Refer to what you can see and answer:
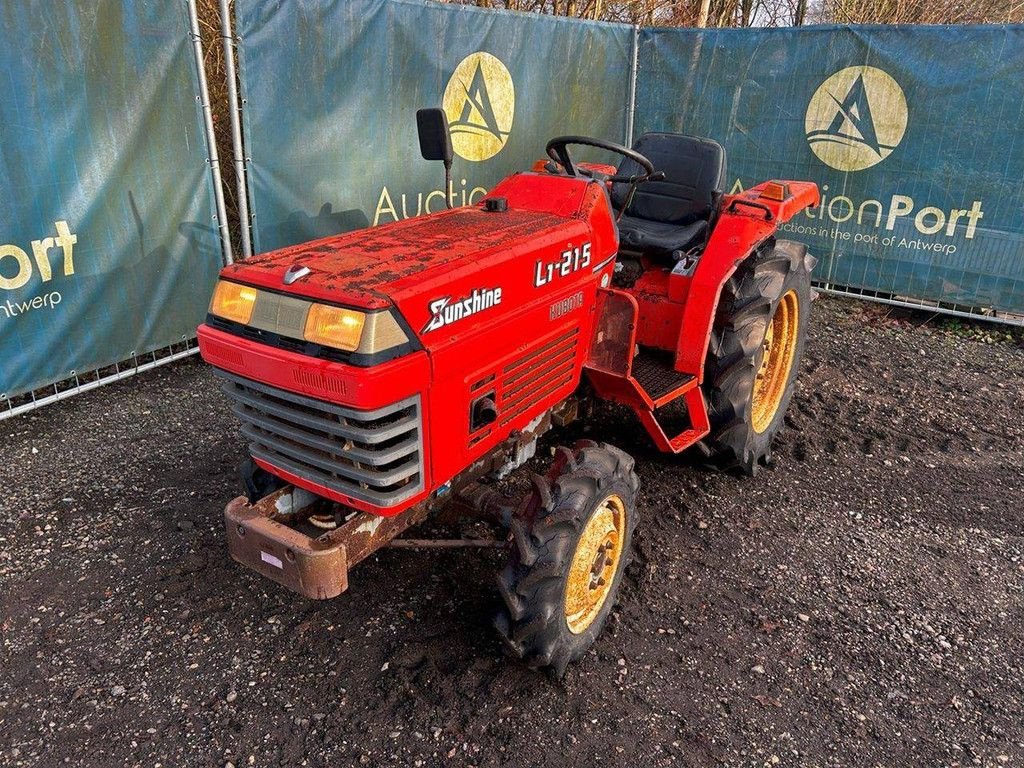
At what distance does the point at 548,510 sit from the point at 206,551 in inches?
68.2

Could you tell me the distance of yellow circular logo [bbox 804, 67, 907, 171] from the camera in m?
6.20

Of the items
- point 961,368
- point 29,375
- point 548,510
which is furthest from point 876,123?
point 29,375

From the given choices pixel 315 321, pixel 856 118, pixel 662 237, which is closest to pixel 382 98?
pixel 662 237

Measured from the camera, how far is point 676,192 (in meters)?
4.05

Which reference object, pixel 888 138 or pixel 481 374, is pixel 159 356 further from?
pixel 888 138

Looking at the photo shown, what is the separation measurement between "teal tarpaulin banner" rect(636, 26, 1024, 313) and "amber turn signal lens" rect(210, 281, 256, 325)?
5.87m

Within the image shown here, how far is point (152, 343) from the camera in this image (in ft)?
16.1

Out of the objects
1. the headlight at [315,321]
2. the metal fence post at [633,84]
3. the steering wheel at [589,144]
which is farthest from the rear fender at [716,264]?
the metal fence post at [633,84]

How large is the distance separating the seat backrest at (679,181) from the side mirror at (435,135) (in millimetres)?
1254

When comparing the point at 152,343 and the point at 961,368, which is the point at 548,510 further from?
the point at 961,368

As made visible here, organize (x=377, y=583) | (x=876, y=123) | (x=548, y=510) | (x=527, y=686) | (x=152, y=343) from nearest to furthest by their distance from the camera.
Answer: (x=548, y=510) < (x=527, y=686) < (x=377, y=583) < (x=152, y=343) < (x=876, y=123)

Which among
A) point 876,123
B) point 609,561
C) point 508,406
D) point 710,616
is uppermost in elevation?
point 876,123

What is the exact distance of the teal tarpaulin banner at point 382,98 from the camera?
483 centimetres

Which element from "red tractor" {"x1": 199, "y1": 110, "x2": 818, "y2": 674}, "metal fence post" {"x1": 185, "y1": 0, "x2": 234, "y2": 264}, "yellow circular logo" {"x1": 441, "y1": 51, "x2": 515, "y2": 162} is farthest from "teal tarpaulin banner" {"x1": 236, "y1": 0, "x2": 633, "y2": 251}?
"red tractor" {"x1": 199, "y1": 110, "x2": 818, "y2": 674}
